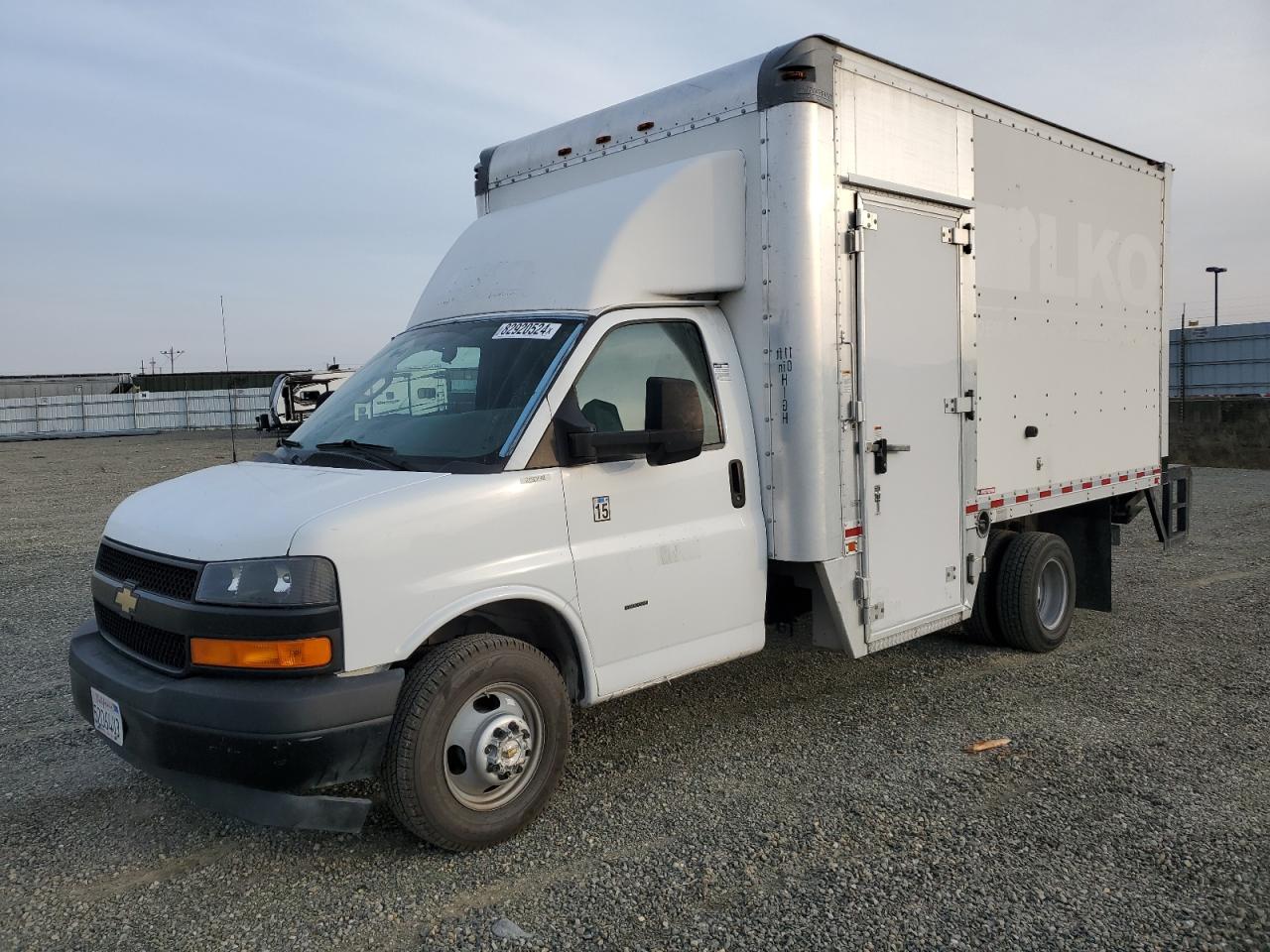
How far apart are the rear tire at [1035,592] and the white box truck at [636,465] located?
2 cm

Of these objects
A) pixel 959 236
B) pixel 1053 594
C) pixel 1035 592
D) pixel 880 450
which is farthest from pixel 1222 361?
pixel 880 450

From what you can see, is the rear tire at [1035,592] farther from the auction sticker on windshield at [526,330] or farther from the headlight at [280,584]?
the headlight at [280,584]

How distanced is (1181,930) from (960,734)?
6.14 ft

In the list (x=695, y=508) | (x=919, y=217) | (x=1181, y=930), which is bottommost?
(x=1181, y=930)

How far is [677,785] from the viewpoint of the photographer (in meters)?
4.58

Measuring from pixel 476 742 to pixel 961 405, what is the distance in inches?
137

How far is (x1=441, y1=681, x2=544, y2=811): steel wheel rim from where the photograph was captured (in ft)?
12.8

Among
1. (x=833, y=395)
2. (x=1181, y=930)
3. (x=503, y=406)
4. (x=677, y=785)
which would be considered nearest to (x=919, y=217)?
(x=833, y=395)

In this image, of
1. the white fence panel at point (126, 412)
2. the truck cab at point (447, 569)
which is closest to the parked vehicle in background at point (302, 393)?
the truck cab at point (447, 569)

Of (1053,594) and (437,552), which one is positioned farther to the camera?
(1053,594)

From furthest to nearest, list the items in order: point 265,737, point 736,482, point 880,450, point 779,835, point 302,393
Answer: point 302,393, point 880,450, point 736,482, point 779,835, point 265,737

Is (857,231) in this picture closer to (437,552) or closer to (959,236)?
(959,236)

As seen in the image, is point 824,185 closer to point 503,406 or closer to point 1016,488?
point 503,406

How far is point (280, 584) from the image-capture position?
3533 millimetres
